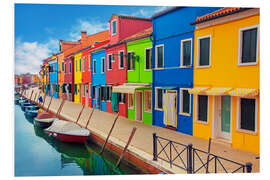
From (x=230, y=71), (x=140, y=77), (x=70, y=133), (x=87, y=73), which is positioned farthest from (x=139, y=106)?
(x=87, y=73)

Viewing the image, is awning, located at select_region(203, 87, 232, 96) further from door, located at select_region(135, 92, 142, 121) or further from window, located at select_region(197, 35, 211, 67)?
door, located at select_region(135, 92, 142, 121)

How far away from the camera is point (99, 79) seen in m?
15.3

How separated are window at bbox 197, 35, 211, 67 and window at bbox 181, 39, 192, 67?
0.40 metres

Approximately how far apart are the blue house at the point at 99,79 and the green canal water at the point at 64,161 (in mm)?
4816

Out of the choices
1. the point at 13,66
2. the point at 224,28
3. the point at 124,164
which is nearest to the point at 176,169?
the point at 124,164

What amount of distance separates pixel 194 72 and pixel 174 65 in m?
1.03

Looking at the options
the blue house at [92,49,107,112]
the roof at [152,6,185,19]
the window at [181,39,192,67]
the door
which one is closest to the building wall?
the window at [181,39,192,67]

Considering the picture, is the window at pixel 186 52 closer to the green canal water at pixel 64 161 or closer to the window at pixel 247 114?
the window at pixel 247 114

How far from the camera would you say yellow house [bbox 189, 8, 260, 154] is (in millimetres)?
→ 5988

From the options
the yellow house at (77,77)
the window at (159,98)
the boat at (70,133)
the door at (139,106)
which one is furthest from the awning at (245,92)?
the yellow house at (77,77)

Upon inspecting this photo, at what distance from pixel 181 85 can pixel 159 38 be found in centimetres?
235

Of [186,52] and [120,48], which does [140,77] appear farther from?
[186,52]

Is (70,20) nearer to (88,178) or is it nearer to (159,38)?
(159,38)

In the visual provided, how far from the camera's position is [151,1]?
6602mm
